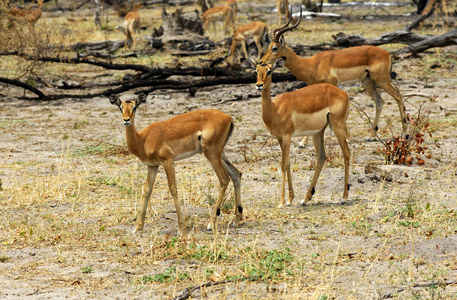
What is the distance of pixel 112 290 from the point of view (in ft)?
15.8

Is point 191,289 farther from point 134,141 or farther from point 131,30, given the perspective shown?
point 131,30

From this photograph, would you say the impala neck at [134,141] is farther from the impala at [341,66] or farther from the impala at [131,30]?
the impala at [131,30]

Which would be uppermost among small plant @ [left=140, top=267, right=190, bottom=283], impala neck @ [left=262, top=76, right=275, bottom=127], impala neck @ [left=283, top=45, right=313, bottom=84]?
impala neck @ [left=262, top=76, right=275, bottom=127]

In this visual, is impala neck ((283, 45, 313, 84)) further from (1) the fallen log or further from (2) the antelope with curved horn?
(2) the antelope with curved horn

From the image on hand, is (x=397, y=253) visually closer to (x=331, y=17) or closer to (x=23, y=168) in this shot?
(x=23, y=168)

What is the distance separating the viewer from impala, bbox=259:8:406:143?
10.4 m

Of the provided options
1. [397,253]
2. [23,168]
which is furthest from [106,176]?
[397,253]

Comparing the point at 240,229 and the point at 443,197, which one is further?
the point at 443,197

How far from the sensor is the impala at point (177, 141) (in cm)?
609

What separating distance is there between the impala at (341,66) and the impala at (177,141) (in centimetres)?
435

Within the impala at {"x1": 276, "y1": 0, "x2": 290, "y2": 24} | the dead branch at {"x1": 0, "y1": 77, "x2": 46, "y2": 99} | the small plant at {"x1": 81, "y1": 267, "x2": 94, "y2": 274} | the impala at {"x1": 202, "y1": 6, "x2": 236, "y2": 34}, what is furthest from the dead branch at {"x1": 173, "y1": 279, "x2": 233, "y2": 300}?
the impala at {"x1": 276, "y1": 0, "x2": 290, "y2": 24}

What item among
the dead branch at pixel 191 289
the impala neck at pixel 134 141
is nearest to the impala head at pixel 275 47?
the impala neck at pixel 134 141

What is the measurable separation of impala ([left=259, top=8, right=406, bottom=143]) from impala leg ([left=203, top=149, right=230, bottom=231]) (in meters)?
4.38

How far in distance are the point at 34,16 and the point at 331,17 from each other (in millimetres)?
10476
